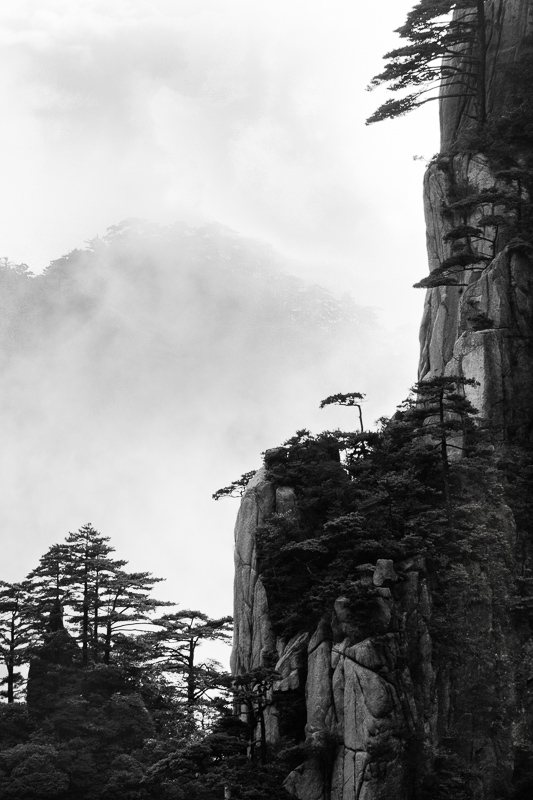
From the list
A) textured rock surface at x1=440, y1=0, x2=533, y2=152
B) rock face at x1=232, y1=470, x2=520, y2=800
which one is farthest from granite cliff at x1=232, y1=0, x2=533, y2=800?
textured rock surface at x1=440, y1=0, x2=533, y2=152

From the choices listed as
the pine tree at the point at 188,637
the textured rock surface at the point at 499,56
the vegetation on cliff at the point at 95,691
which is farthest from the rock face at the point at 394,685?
the textured rock surface at the point at 499,56

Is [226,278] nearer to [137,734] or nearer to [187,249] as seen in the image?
[187,249]

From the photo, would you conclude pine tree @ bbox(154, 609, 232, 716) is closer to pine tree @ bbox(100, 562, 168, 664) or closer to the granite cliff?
pine tree @ bbox(100, 562, 168, 664)

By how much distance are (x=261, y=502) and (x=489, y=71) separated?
26518 millimetres

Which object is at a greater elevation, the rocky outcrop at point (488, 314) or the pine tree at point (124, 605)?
the rocky outcrop at point (488, 314)

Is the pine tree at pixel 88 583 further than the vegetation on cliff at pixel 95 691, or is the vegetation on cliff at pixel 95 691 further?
the pine tree at pixel 88 583

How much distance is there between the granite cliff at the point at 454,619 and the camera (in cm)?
2736

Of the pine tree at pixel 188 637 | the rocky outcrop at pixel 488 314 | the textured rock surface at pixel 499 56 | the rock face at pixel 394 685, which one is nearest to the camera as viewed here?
the rock face at pixel 394 685

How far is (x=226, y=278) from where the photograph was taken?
170875 millimetres

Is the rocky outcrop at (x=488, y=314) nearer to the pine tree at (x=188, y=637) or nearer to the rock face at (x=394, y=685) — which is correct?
the rock face at (x=394, y=685)

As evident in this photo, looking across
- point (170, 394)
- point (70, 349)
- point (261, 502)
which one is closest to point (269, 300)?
point (170, 394)

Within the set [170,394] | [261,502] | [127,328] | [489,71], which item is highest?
[127,328]

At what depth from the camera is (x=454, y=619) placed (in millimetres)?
31531

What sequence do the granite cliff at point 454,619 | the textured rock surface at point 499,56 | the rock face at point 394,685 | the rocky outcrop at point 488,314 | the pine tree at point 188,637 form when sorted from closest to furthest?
1. the rock face at point 394,685
2. the granite cliff at point 454,619
3. the rocky outcrop at point 488,314
4. the pine tree at point 188,637
5. the textured rock surface at point 499,56
